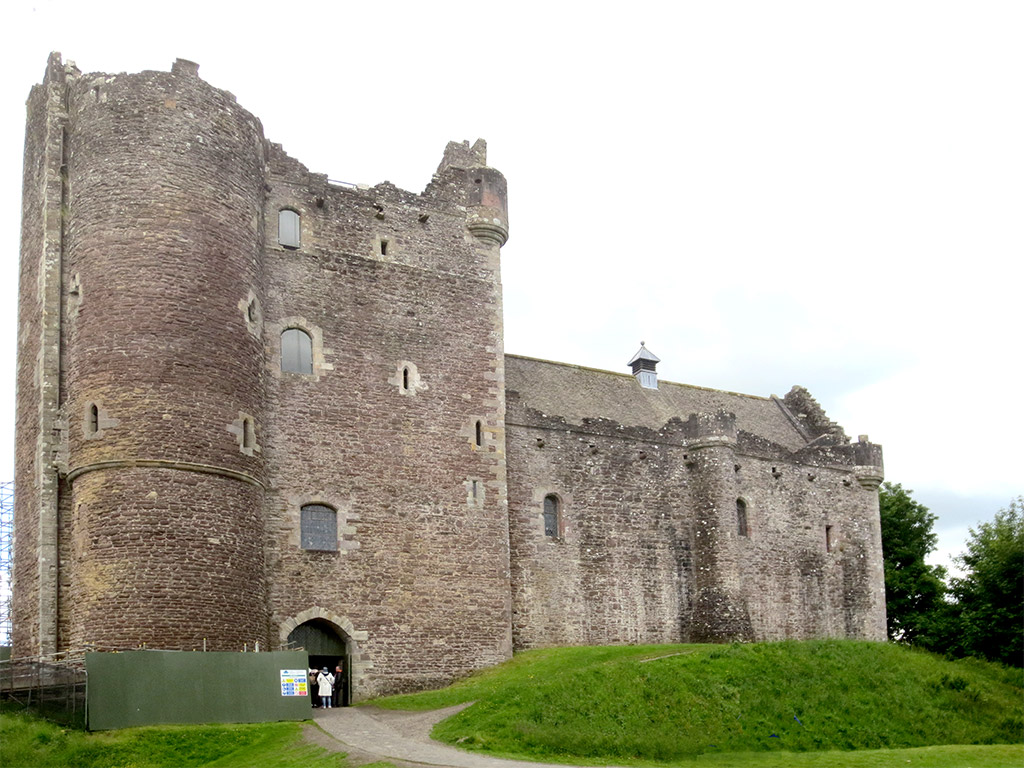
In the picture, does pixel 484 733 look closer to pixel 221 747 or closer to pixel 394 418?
pixel 221 747

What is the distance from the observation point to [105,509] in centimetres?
2761

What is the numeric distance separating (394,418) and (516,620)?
6.64m

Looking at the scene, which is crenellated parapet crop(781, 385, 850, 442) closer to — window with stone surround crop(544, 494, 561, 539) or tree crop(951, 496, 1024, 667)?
tree crop(951, 496, 1024, 667)

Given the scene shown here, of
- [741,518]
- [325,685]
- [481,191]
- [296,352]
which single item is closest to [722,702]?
[325,685]

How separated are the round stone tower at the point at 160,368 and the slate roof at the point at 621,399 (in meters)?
9.91

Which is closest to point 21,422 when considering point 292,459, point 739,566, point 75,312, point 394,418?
point 75,312

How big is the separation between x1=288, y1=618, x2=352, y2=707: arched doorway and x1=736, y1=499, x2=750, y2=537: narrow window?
46.6 feet

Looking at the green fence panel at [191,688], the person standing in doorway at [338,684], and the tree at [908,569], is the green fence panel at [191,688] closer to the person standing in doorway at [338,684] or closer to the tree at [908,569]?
the person standing in doorway at [338,684]

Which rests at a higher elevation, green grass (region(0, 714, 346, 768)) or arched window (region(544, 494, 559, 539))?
arched window (region(544, 494, 559, 539))

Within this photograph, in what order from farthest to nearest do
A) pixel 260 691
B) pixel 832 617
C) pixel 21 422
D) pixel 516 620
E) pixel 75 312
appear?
pixel 832 617 → pixel 516 620 → pixel 21 422 → pixel 75 312 → pixel 260 691

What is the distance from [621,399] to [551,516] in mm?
7340

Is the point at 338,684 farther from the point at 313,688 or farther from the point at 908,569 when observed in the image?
the point at 908,569

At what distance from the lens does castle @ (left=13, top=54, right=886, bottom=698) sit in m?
28.2

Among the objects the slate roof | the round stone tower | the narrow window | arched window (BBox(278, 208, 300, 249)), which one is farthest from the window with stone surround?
arched window (BBox(278, 208, 300, 249))
